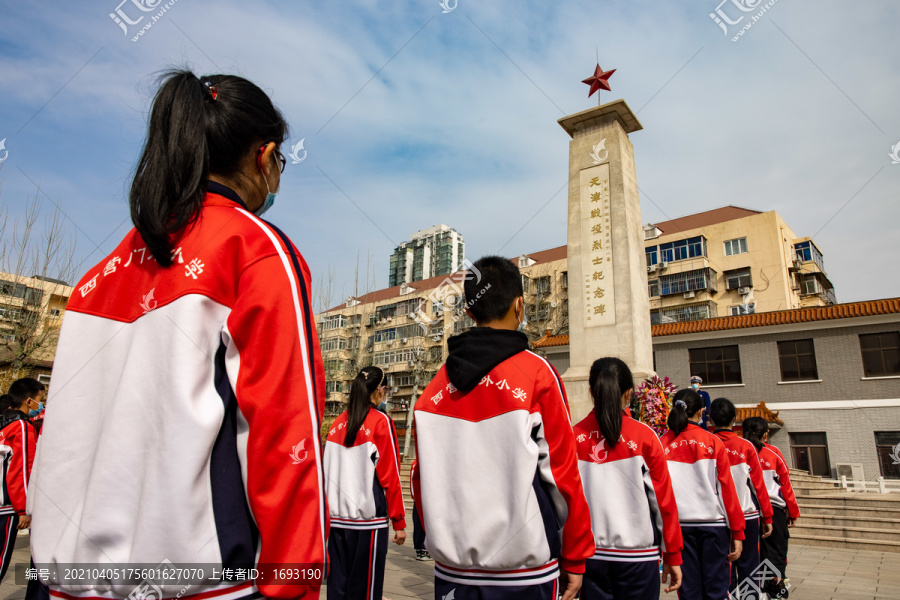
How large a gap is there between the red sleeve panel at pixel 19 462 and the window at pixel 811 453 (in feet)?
60.3

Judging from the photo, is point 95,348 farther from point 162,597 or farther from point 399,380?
point 399,380

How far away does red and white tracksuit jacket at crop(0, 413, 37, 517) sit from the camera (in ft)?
14.9

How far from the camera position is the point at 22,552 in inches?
272

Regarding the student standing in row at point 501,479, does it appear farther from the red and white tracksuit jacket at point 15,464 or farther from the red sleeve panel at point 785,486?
the red sleeve panel at point 785,486

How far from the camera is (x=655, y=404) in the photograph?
20.6 feet

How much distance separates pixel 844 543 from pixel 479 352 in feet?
35.7

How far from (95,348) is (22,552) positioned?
7942mm

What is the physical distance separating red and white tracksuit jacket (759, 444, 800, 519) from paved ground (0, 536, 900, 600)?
0.91 meters

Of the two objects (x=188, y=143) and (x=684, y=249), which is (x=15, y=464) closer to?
(x=188, y=143)

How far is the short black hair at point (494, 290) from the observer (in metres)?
2.38

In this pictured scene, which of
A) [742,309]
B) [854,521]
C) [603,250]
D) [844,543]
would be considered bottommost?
[844,543]

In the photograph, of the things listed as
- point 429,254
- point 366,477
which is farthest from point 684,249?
point 429,254

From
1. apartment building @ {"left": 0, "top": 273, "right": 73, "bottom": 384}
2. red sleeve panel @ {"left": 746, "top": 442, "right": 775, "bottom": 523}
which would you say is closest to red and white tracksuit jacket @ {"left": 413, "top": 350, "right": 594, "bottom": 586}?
red sleeve panel @ {"left": 746, "top": 442, "right": 775, "bottom": 523}

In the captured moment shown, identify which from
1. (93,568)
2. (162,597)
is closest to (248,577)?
(162,597)
